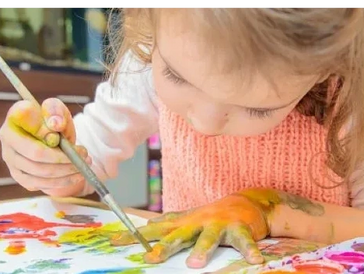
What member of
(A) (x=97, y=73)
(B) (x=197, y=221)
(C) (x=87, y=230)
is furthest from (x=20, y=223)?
(A) (x=97, y=73)

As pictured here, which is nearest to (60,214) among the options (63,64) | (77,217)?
(77,217)

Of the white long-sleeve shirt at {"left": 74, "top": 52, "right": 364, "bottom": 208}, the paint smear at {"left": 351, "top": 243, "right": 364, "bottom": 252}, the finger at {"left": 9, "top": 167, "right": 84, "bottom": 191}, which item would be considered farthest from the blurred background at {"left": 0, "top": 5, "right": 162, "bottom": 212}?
the paint smear at {"left": 351, "top": 243, "right": 364, "bottom": 252}

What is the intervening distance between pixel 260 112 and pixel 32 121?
24 centimetres

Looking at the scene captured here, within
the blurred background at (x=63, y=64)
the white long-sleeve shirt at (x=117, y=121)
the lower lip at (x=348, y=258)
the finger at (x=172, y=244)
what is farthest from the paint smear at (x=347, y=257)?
the blurred background at (x=63, y=64)

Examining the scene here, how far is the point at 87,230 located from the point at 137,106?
291mm

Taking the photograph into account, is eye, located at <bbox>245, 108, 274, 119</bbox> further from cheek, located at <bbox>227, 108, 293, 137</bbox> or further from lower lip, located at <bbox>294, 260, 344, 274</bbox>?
lower lip, located at <bbox>294, 260, 344, 274</bbox>

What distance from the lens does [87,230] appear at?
2.16 ft

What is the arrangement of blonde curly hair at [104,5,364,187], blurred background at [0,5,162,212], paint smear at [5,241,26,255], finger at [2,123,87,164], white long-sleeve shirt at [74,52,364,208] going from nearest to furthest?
blonde curly hair at [104,5,364,187] → paint smear at [5,241,26,255] → finger at [2,123,87,164] → white long-sleeve shirt at [74,52,364,208] → blurred background at [0,5,162,212]

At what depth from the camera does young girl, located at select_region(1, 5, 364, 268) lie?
0.49 metres

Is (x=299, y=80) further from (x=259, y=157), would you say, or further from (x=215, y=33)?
(x=259, y=157)

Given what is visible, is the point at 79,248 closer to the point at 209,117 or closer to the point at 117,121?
the point at 209,117

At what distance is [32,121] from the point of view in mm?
640

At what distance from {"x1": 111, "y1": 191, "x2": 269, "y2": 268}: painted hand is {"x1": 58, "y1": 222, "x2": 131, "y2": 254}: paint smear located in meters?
0.01

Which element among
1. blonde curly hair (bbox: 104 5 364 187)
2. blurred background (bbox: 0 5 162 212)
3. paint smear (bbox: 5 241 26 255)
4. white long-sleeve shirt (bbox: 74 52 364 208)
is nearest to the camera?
blonde curly hair (bbox: 104 5 364 187)
